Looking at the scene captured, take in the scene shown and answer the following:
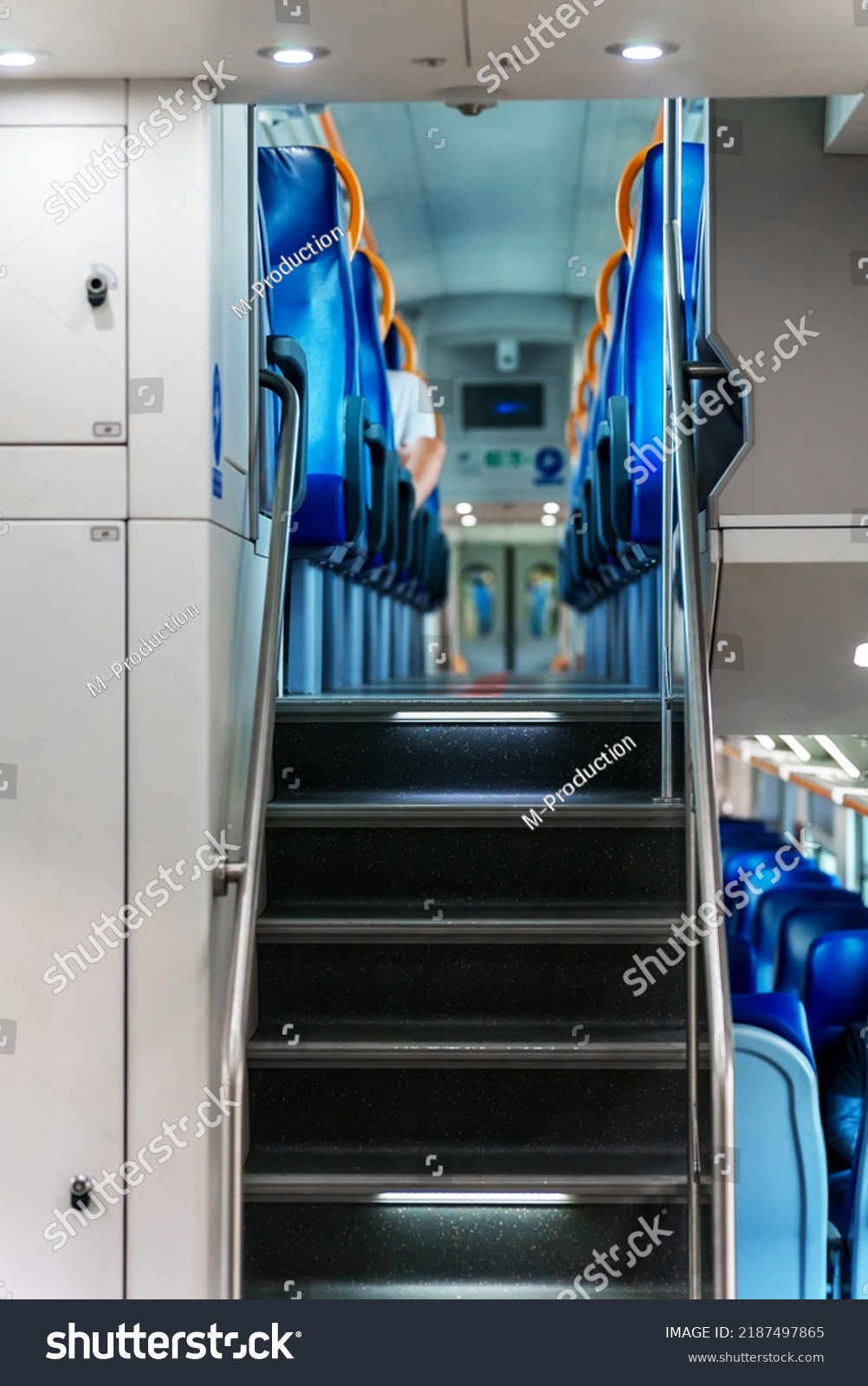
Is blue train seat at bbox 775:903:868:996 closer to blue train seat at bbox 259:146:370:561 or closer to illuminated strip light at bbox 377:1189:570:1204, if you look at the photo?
illuminated strip light at bbox 377:1189:570:1204

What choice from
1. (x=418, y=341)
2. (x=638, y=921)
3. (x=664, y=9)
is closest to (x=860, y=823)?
(x=638, y=921)

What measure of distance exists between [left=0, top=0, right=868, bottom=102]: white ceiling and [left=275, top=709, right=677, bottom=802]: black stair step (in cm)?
144

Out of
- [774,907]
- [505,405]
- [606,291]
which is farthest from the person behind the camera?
[505,405]

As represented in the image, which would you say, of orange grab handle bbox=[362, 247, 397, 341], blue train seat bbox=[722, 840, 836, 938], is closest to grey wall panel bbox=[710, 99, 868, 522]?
blue train seat bbox=[722, 840, 836, 938]

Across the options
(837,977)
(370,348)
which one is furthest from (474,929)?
(370,348)

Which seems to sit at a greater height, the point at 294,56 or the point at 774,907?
the point at 294,56

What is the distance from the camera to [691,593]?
8.75ft

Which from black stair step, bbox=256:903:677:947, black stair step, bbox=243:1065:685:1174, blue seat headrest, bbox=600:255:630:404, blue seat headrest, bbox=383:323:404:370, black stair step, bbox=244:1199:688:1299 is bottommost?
black stair step, bbox=244:1199:688:1299

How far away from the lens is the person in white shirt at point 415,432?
A: 7113mm

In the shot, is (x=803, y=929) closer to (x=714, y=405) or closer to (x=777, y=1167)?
(x=777, y=1167)

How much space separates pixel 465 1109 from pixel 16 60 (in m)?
2.22

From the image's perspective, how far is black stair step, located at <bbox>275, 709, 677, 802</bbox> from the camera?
342 centimetres

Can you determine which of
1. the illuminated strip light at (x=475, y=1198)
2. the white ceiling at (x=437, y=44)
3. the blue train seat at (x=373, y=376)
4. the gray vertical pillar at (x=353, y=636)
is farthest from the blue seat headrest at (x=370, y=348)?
the illuminated strip light at (x=475, y=1198)

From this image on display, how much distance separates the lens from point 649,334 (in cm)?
389
